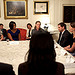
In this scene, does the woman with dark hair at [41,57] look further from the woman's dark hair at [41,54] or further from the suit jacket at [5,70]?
the suit jacket at [5,70]

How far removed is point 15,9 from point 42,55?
267 inches

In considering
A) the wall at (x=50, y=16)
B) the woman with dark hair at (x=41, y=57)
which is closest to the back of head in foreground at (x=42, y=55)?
the woman with dark hair at (x=41, y=57)

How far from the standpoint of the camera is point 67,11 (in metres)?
8.03

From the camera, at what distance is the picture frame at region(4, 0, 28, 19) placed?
774 centimetres

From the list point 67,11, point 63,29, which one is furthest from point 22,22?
point 63,29

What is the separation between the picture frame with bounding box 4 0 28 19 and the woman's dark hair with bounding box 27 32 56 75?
669 centimetres

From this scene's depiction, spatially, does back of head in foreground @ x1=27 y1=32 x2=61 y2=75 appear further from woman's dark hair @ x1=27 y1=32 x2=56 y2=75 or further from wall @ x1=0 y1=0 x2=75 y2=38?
wall @ x1=0 y1=0 x2=75 y2=38

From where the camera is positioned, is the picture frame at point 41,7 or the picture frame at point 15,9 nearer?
the picture frame at point 15,9

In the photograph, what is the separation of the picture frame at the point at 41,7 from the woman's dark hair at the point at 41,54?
6.69 meters

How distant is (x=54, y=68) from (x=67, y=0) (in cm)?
704

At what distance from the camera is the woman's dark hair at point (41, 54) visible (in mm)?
1305

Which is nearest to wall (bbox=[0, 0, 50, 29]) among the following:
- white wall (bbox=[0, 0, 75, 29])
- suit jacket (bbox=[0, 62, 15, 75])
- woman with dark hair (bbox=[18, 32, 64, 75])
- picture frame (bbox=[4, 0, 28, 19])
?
white wall (bbox=[0, 0, 75, 29])

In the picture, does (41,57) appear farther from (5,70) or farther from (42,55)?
(5,70)

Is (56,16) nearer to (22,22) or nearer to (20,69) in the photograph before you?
(22,22)
